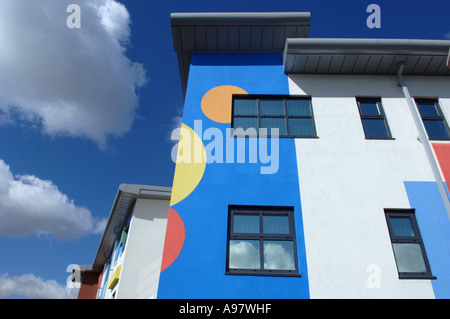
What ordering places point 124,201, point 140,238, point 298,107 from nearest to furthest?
point 298,107 → point 140,238 → point 124,201

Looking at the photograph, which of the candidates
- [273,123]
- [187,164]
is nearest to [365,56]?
[273,123]

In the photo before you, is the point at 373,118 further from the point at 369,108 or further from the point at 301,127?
the point at 301,127

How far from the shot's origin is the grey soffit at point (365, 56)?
8.92 meters

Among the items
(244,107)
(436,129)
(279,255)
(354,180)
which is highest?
(244,107)

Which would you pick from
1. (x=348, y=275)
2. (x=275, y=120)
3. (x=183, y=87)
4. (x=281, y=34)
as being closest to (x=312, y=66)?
(x=281, y=34)

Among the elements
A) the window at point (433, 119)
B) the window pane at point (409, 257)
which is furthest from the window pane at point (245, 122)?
the window at point (433, 119)

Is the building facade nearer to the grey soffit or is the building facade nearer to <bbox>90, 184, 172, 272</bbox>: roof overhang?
the grey soffit

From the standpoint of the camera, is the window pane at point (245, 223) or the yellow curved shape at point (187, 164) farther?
the yellow curved shape at point (187, 164)

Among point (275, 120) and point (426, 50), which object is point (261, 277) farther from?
point (426, 50)

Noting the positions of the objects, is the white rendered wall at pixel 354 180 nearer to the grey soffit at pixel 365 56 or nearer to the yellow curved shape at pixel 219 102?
the grey soffit at pixel 365 56

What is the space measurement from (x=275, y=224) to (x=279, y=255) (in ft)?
2.41

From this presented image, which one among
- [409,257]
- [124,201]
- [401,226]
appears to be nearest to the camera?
[409,257]

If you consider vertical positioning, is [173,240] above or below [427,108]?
below

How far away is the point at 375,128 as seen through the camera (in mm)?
8648
